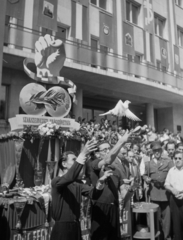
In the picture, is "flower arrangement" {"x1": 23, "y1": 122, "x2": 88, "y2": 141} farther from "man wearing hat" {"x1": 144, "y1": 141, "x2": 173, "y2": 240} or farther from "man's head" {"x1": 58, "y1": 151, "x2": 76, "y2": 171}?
"man's head" {"x1": 58, "y1": 151, "x2": 76, "y2": 171}

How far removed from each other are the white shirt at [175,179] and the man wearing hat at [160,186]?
1.24ft

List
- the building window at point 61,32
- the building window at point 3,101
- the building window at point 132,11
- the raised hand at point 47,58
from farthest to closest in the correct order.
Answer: the building window at point 132,11 → the building window at point 61,32 → the building window at point 3,101 → the raised hand at point 47,58

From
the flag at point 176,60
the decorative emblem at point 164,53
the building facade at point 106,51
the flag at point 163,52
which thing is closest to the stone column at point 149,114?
the building facade at point 106,51

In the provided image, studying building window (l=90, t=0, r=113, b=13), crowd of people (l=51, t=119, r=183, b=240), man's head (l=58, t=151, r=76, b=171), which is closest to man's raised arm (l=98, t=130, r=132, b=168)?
crowd of people (l=51, t=119, r=183, b=240)

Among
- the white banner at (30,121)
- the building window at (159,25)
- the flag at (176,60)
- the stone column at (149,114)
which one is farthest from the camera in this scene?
the building window at (159,25)

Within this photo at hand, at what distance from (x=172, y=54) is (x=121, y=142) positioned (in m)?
17.5

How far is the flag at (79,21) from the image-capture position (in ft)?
43.5

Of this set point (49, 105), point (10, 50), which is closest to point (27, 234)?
point (49, 105)

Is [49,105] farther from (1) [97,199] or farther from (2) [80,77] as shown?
(2) [80,77]

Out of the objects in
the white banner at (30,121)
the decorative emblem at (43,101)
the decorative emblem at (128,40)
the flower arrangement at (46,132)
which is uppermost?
the decorative emblem at (128,40)

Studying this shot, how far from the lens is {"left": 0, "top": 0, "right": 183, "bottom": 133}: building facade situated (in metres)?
11.3

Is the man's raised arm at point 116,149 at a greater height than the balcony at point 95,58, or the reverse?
the balcony at point 95,58

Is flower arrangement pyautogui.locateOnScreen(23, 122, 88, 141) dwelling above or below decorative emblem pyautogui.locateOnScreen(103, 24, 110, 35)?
below

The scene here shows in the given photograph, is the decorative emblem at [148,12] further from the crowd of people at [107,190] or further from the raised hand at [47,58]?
the crowd of people at [107,190]
